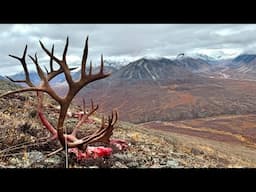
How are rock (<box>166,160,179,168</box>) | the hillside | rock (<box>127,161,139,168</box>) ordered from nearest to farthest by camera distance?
the hillside
rock (<box>127,161,139,168</box>)
rock (<box>166,160,179,168</box>)

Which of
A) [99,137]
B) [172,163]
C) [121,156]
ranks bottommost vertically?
[172,163]

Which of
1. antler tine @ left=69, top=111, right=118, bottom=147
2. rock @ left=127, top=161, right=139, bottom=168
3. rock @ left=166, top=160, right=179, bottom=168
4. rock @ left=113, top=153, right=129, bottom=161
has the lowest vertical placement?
rock @ left=166, top=160, right=179, bottom=168

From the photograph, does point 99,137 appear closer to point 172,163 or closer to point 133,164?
point 133,164

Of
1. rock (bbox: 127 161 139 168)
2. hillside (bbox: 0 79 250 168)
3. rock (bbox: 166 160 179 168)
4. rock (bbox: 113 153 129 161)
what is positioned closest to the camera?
hillside (bbox: 0 79 250 168)

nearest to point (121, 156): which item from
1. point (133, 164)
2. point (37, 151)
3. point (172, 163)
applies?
point (133, 164)

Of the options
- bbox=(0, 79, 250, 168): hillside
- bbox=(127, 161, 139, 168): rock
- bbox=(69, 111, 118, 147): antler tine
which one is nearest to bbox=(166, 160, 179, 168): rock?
bbox=(0, 79, 250, 168): hillside

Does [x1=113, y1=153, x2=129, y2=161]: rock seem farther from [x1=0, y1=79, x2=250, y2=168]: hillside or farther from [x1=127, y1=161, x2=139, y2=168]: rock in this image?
[x1=127, y1=161, x2=139, y2=168]: rock

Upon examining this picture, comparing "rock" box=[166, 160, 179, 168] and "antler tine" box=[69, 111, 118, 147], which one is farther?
"rock" box=[166, 160, 179, 168]

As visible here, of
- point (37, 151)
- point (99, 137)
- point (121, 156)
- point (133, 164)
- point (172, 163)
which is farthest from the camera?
point (172, 163)

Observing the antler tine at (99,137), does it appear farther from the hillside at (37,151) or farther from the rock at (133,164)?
the rock at (133,164)
